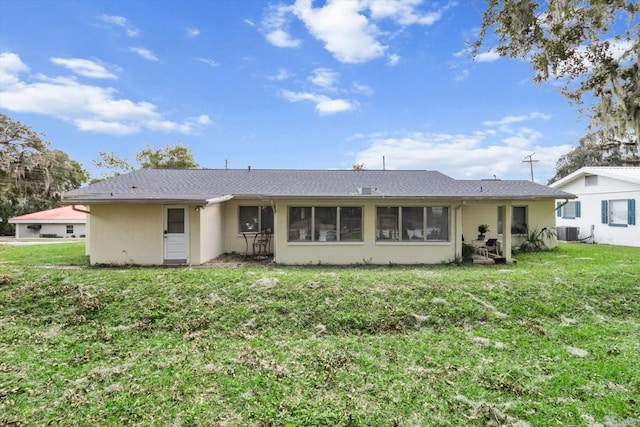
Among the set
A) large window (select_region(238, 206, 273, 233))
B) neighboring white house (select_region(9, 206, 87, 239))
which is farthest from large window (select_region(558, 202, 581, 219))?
neighboring white house (select_region(9, 206, 87, 239))

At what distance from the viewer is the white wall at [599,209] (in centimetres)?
1402

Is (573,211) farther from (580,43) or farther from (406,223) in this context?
(580,43)

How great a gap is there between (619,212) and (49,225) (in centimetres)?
4138

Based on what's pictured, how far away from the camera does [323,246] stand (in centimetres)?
1034

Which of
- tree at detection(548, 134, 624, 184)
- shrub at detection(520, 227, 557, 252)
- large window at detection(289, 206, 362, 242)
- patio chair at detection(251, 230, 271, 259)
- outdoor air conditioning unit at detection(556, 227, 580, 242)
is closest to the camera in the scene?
large window at detection(289, 206, 362, 242)

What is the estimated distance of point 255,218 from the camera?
12586mm

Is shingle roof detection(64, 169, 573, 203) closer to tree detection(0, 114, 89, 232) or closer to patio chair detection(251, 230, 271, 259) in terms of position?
patio chair detection(251, 230, 271, 259)

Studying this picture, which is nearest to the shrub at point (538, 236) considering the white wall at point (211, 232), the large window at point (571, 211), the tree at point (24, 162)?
the large window at point (571, 211)

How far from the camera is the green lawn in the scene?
3.50 metres

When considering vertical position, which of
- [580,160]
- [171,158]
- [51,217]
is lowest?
[51,217]

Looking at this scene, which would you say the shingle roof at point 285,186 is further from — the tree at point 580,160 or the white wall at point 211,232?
the tree at point 580,160

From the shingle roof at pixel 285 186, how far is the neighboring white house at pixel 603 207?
3.66m

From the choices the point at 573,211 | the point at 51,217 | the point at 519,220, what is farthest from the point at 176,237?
the point at 51,217

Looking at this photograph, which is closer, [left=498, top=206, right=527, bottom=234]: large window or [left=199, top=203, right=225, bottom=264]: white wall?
[left=199, top=203, right=225, bottom=264]: white wall
